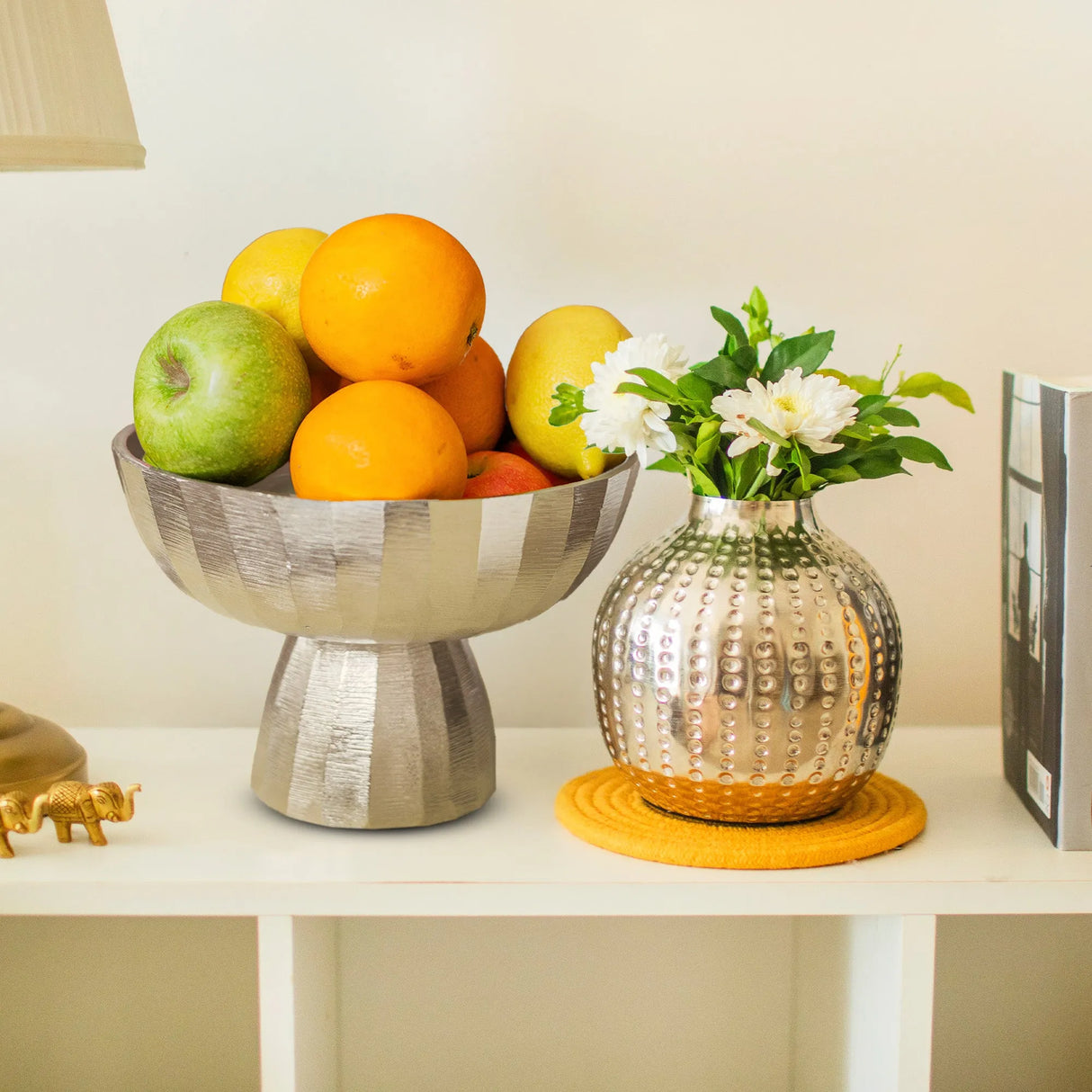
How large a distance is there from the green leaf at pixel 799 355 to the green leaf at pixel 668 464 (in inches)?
2.8

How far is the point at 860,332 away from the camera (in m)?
1.02

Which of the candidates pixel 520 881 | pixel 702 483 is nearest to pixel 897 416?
Answer: pixel 702 483

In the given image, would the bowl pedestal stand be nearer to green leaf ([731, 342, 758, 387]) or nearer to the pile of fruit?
the pile of fruit

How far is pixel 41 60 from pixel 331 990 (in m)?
0.70

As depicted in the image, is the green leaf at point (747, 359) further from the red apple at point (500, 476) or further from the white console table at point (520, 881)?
the white console table at point (520, 881)

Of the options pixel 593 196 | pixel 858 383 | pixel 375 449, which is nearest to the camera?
pixel 375 449

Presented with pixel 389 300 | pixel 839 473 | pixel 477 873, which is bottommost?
pixel 477 873

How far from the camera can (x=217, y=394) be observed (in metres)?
0.67

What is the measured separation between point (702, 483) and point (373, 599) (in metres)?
0.21

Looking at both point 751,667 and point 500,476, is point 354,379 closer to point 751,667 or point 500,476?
point 500,476

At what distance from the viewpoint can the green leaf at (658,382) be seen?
2.20ft

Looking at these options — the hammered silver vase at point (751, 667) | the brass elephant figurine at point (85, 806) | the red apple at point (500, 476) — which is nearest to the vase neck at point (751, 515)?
the hammered silver vase at point (751, 667)

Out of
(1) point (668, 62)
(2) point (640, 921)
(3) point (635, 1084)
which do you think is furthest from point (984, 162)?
(3) point (635, 1084)

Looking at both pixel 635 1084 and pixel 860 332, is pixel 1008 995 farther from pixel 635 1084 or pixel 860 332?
pixel 860 332
